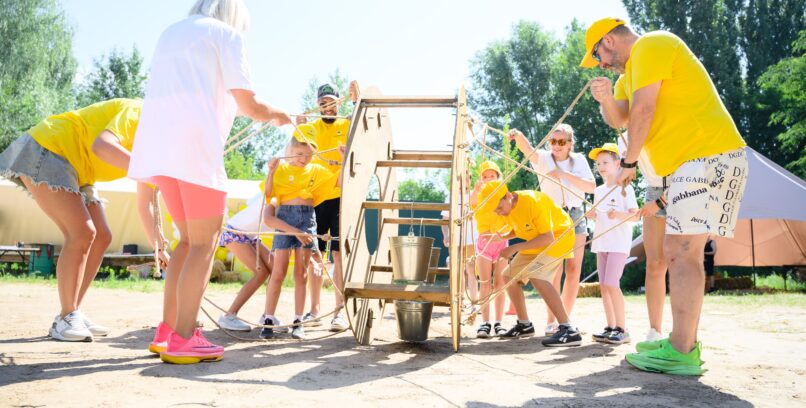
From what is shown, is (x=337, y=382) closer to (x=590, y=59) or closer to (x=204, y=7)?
(x=204, y=7)

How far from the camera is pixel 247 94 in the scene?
300cm

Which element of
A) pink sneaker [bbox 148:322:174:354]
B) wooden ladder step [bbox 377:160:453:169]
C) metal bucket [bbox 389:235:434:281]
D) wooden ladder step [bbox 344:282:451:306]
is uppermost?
wooden ladder step [bbox 377:160:453:169]

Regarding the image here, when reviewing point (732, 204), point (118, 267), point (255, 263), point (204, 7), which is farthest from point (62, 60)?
point (732, 204)

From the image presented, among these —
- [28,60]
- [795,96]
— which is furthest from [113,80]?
[795,96]

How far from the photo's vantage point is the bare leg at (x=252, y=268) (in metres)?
4.77

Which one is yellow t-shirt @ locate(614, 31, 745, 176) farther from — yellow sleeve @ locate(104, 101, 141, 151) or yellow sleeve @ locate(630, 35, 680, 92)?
yellow sleeve @ locate(104, 101, 141, 151)

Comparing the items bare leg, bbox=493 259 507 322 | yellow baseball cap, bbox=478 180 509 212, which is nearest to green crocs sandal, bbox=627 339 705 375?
yellow baseball cap, bbox=478 180 509 212

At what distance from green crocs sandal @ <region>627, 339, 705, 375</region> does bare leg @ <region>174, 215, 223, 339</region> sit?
223 centimetres

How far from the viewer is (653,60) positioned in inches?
123

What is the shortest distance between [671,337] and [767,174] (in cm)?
998

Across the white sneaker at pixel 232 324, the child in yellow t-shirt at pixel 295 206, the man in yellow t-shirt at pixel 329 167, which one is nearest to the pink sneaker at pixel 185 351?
the child in yellow t-shirt at pixel 295 206

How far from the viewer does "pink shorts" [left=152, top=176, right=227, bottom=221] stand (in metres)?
2.93

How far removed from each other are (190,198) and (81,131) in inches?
53.0

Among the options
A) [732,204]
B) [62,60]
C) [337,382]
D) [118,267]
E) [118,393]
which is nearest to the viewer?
[118,393]
